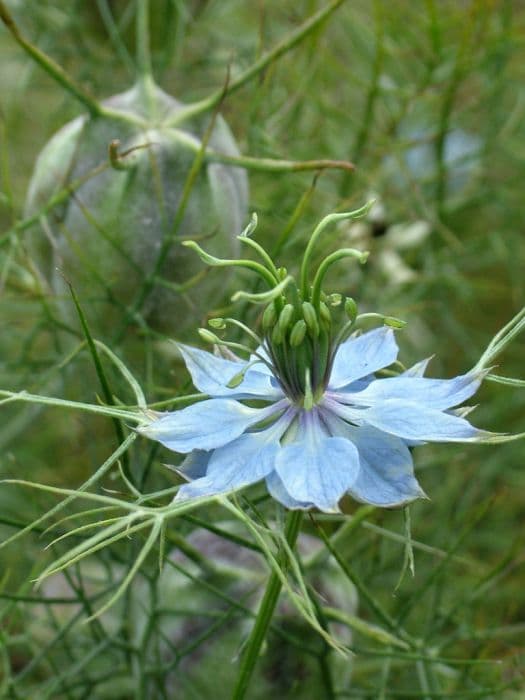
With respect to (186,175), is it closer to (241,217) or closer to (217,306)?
(241,217)

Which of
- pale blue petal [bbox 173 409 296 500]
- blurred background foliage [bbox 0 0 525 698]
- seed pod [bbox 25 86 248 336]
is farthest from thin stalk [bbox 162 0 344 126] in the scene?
pale blue petal [bbox 173 409 296 500]

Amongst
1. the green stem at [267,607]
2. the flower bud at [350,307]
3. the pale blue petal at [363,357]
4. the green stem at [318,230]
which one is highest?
the green stem at [318,230]

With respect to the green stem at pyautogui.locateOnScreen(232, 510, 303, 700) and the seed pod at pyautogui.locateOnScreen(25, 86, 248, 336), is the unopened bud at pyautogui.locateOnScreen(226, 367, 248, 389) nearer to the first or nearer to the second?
the green stem at pyautogui.locateOnScreen(232, 510, 303, 700)

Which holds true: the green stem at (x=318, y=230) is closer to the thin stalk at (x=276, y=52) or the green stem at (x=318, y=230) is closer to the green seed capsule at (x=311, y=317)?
the green seed capsule at (x=311, y=317)

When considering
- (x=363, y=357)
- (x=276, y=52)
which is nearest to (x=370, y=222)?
(x=276, y=52)

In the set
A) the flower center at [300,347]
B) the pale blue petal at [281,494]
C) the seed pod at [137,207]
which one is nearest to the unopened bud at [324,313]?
the flower center at [300,347]

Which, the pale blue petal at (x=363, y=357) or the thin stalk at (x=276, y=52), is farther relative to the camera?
the thin stalk at (x=276, y=52)

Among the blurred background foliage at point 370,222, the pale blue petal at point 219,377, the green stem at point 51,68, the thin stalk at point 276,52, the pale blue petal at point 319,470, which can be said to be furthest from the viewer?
the blurred background foliage at point 370,222

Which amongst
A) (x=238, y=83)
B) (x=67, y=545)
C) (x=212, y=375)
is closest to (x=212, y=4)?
(x=238, y=83)
